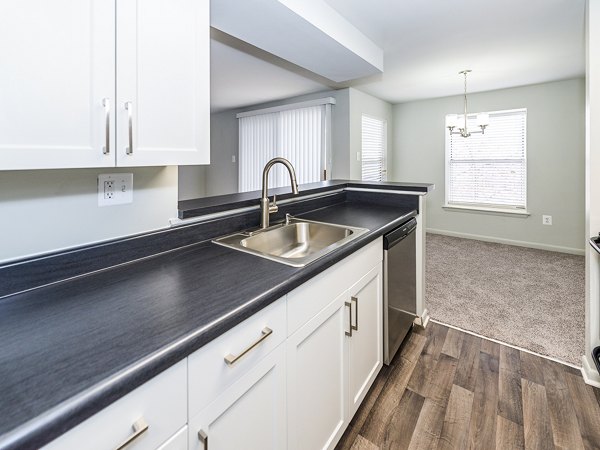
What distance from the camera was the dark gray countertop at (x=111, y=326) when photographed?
20.1 inches

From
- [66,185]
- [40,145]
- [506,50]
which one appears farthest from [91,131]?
Answer: [506,50]

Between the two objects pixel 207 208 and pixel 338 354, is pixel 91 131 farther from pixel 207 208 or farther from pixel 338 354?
pixel 338 354

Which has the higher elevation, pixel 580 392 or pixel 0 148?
pixel 0 148

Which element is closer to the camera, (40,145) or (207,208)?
(40,145)

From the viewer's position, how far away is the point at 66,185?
1.04 metres

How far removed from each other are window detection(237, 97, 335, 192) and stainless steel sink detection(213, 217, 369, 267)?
3.07m

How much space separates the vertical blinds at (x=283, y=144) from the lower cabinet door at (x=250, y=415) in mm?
4093

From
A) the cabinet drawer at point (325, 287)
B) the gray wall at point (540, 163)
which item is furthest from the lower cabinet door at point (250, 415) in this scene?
the gray wall at point (540, 163)

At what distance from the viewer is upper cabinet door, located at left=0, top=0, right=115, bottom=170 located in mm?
729


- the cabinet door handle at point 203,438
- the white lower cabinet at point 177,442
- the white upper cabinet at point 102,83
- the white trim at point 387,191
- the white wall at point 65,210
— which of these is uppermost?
the white upper cabinet at point 102,83

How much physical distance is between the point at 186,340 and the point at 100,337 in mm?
186

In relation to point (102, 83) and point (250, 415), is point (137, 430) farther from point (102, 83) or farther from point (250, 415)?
point (102, 83)

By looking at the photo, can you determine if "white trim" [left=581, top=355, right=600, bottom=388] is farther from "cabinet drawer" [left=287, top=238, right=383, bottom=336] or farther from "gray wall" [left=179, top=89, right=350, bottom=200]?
"gray wall" [left=179, top=89, right=350, bottom=200]

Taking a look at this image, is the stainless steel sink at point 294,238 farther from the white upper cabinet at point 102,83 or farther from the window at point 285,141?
the window at point 285,141
